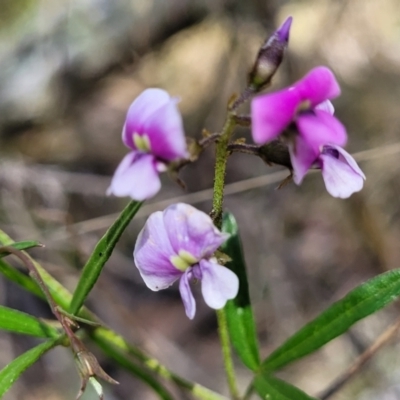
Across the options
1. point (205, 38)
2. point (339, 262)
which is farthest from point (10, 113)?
point (339, 262)

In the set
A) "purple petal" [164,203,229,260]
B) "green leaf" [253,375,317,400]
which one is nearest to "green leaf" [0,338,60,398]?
"purple petal" [164,203,229,260]

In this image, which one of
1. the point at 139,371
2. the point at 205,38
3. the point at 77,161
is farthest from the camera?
the point at 205,38

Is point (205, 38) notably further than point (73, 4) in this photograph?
Yes

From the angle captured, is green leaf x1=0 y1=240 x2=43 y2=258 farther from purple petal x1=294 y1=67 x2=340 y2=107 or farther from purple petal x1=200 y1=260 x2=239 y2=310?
purple petal x1=294 y1=67 x2=340 y2=107

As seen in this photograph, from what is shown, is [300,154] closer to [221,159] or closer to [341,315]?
[221,159]

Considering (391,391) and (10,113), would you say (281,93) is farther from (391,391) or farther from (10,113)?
(10,113)

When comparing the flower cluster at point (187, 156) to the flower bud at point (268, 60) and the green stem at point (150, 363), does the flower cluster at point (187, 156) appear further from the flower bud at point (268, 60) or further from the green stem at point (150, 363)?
the green stem at point (150, 363)
